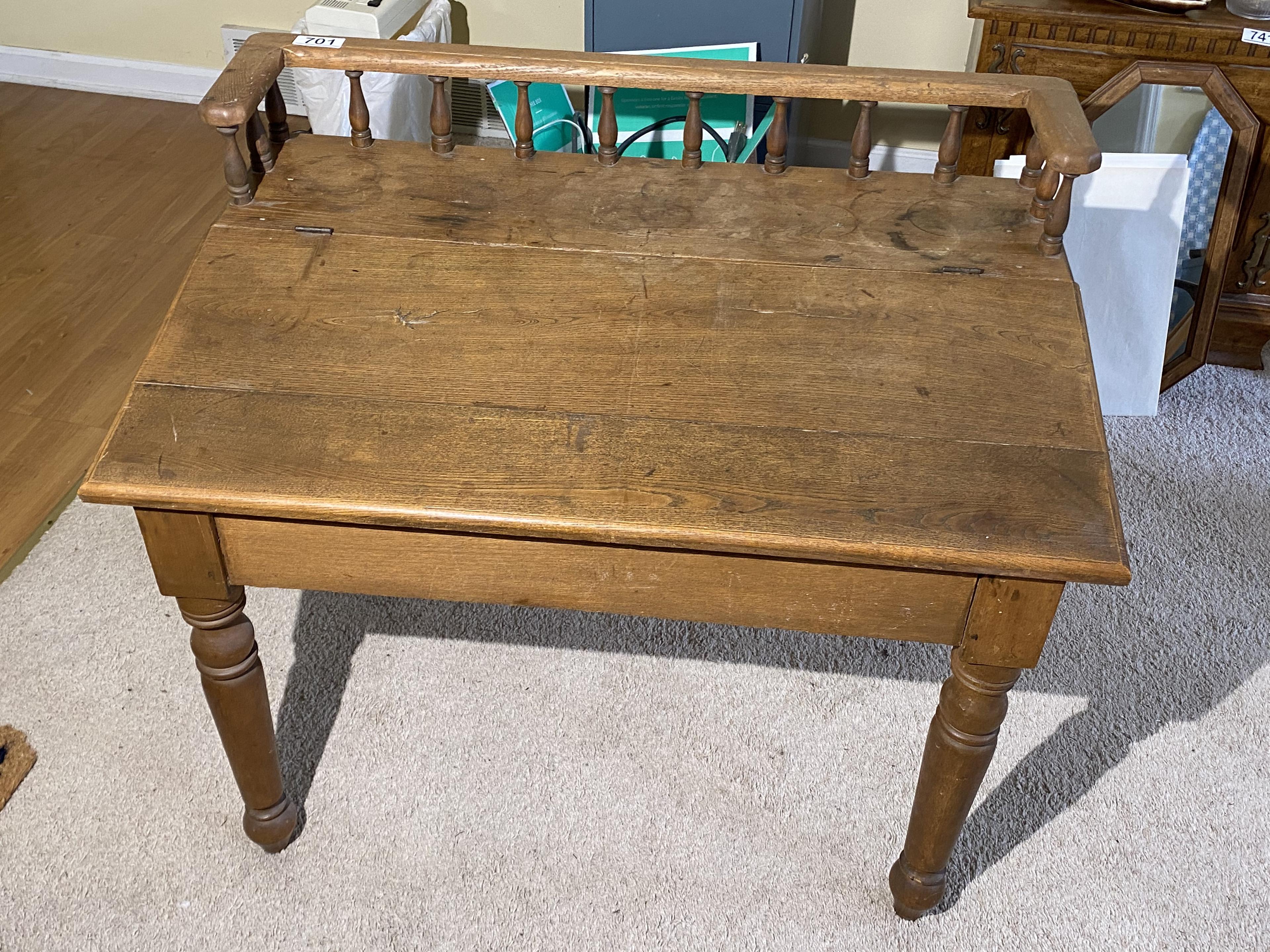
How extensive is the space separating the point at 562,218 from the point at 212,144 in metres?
2.11

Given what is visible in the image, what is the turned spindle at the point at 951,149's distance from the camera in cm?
169

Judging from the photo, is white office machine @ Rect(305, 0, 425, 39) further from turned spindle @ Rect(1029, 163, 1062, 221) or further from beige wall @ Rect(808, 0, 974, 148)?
turned spindle @ Rect(1029, 163, 1062, 221)

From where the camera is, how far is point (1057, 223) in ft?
5.12

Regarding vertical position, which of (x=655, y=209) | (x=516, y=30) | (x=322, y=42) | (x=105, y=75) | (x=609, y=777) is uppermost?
(x=322, y=42)

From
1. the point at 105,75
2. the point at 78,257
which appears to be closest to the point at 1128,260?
the point at 78,257

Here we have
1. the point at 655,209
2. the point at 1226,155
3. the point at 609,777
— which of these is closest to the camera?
the point at 655,209

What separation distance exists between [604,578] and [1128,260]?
1.61 m

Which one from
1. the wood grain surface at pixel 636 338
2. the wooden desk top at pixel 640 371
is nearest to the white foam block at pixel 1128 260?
the wooden desk top at pixel 640 371

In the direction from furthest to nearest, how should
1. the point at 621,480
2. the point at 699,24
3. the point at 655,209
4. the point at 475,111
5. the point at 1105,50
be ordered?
the point at 475,111
the point at 699,24
the point at 1105,50
the point at 655,209
the point at 621,480

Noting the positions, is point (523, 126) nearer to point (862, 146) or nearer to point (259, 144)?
point (259, 144)

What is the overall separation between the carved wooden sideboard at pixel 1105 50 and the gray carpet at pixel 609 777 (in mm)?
833

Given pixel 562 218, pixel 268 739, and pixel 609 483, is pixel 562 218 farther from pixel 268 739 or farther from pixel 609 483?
pixel 268 739

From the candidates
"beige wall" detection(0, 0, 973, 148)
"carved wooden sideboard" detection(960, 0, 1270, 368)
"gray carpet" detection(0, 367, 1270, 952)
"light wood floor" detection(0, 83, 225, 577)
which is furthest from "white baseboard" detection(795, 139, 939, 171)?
"light wood floor" detection(0, 83, 225, 577)

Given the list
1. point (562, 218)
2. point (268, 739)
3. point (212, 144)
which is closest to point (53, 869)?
point (268, 739)
